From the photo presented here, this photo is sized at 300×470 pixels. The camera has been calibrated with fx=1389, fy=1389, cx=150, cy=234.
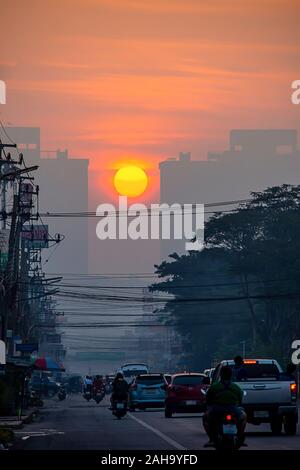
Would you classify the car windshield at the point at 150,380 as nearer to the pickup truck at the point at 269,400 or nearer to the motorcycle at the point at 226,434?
the pickup truck at the point at 269,400

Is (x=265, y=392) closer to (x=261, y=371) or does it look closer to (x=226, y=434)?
(x=261, y=371)

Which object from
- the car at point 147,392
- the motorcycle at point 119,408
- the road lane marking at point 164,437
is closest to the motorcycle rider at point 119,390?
the motorcycle at point 119,408

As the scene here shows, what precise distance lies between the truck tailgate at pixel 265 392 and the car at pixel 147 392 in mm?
25151

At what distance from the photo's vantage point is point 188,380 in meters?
52.1

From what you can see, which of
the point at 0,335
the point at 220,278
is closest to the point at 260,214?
the point at 220,278

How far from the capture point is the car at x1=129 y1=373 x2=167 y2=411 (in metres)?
61.7

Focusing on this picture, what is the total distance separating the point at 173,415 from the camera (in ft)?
180

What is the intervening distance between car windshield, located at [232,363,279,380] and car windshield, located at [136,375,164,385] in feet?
80.3

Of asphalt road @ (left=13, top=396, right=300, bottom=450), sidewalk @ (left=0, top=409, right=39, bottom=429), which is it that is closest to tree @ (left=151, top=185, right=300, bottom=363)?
sidewalk @ (left=0, top=409, right=39, bottom=429)

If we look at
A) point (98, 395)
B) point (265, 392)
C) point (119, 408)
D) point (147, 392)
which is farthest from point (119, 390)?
point (98, 395)

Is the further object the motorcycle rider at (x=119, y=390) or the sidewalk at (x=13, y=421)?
the motorcycle rider at (x=119, y=390)

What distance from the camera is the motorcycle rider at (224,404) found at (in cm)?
2594

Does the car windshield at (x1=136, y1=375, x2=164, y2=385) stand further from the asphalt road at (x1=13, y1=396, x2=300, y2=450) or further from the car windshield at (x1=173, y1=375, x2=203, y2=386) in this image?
the asphalt road at (x1=13, y1=396, x2=300, y2=450)

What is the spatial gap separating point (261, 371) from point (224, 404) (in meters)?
11.3
